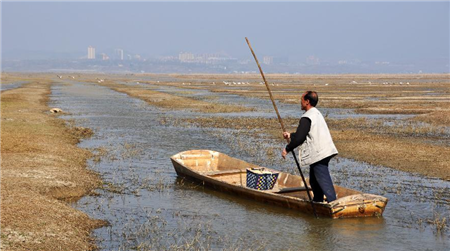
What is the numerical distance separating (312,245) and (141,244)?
3.29 meters

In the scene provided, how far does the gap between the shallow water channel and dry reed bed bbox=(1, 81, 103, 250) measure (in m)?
Answer: 0.55

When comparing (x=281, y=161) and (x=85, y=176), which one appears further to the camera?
(x=281, y=161)

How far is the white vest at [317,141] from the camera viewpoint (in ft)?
37.8

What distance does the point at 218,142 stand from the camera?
78.3 ft

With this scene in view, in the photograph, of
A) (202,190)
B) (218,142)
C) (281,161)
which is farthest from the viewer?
(218,142)

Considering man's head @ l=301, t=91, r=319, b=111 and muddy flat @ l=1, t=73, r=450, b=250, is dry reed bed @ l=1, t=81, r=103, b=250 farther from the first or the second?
man's head @ l=301, t=91, r=319, b=111

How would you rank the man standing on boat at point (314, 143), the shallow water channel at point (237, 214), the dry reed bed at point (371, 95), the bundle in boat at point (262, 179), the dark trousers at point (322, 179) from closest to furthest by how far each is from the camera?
1. the shallow water channel at point (237, 214)
2. the man standing on boat at point (314, 143)
3. the dark trousers at point (322, 179)
4. the bundle in boat at point (262, 179)
5. the dry reed bed at point (371, 95)

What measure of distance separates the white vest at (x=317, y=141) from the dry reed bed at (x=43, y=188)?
4657 mm

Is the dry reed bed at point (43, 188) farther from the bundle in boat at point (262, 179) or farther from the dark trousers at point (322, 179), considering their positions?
the dark trousers at point (322, 179)

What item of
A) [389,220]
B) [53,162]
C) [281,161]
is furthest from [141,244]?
[281,161]

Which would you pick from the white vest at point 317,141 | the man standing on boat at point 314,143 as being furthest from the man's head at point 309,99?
the white vest at point 317,141

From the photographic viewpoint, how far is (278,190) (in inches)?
549

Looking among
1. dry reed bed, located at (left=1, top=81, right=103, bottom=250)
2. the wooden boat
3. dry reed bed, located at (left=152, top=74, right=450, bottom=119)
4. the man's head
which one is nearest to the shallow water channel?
the wooden boat

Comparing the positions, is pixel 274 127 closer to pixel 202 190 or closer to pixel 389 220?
pixel 202 190
